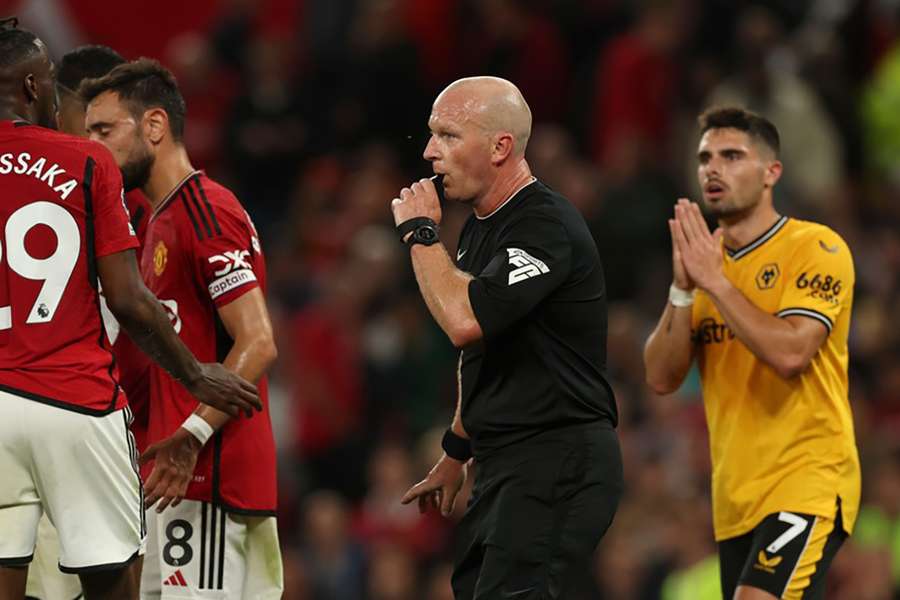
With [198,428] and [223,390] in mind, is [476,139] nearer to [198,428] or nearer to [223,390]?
[223,390]

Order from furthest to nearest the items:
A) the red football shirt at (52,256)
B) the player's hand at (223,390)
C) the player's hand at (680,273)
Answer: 1. the player's hand at (680,273)
2. the player's hand at (223,390)
3. the red football shirt at (52,256)

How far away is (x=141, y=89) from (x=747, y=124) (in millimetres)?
2683

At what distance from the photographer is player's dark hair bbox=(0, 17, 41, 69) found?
5.75 m

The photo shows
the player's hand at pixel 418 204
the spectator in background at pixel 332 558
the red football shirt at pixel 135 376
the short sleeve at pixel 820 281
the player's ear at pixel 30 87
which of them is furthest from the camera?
the spectator in background at pixel 332 558

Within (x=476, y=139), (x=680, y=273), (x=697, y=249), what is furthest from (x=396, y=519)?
(x=476, y=139)

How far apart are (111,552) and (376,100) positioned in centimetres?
880

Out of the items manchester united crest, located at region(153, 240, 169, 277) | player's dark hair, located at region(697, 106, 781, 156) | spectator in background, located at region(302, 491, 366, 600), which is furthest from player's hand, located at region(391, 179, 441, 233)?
spectator in background, located at region(302, 491, 366, 600)

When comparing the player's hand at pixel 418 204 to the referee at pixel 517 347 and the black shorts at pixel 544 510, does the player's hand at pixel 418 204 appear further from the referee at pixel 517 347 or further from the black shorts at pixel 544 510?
the black shorts at pixel 544 510

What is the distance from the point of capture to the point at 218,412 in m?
6.23

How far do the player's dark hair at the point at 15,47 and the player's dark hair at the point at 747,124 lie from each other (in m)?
3.11

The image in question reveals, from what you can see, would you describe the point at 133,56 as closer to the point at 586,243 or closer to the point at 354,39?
the point at 354,39

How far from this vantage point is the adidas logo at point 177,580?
6.33m

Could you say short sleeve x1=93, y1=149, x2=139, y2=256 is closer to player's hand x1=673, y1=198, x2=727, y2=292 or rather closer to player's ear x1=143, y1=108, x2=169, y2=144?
player's ear x1=143, y1=108, x2=169, y2=144

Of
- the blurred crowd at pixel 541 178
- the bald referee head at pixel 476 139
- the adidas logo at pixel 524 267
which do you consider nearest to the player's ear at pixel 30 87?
the bald referee head at pixel 476 139
